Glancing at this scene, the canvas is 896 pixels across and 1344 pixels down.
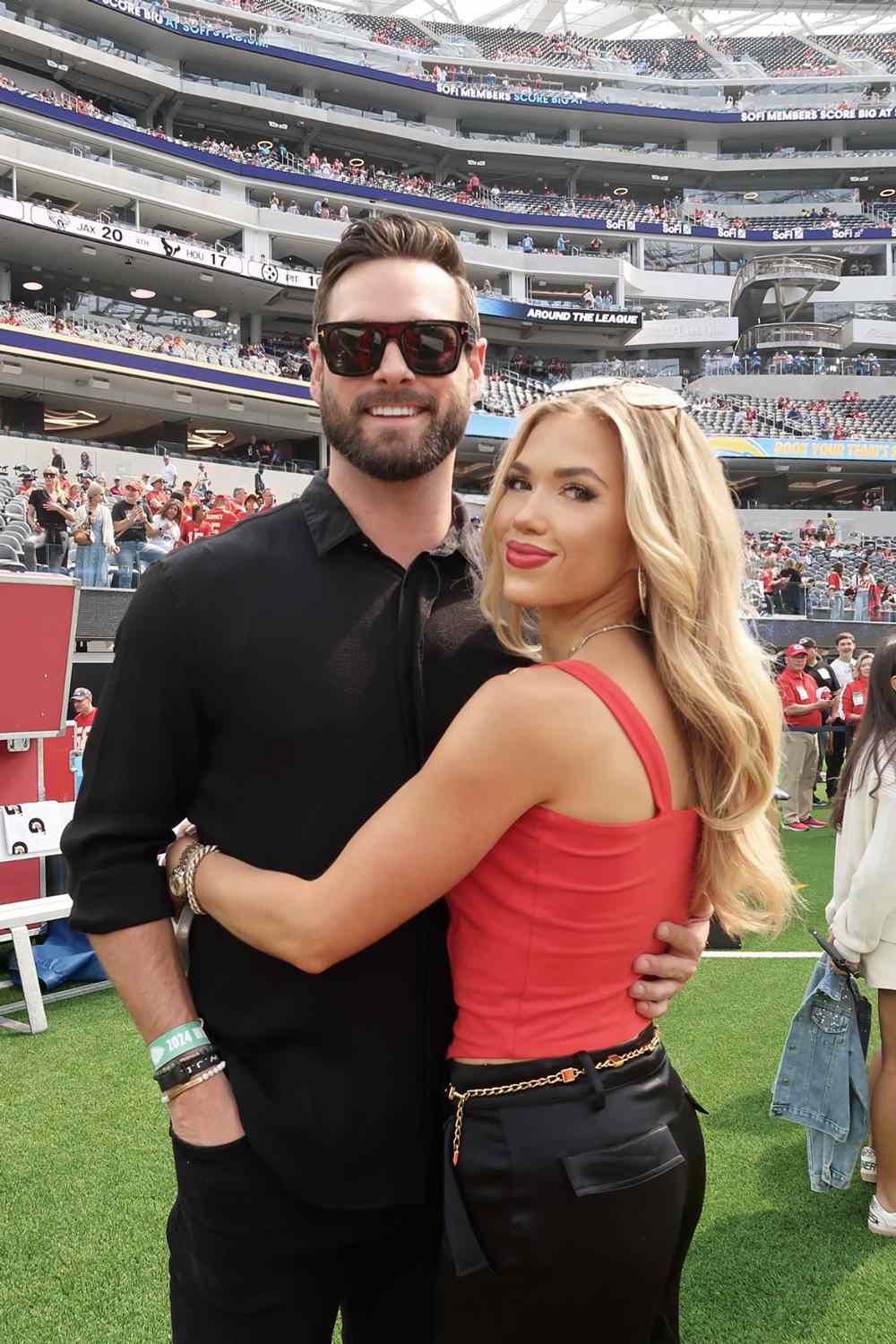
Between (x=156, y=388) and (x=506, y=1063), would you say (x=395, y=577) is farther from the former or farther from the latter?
(x=156, y=388)

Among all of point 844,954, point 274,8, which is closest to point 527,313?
point 274,8

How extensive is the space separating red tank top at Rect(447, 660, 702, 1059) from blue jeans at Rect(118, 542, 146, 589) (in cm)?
1396

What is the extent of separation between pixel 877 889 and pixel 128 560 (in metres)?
13.1

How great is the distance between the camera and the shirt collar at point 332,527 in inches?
62.3

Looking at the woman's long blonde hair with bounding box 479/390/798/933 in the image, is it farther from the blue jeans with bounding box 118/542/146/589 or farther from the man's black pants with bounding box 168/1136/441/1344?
the blue jeans with bounding box 118/542/146/589

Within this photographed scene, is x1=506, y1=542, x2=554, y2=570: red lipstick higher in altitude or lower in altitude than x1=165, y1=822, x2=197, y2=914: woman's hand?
higher

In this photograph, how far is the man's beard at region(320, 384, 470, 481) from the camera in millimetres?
1604

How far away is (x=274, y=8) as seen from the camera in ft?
143

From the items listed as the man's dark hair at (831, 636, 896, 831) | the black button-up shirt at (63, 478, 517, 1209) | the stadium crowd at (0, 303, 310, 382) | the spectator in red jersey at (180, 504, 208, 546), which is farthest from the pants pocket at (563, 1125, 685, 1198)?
the stadium crowd at (0, 303, 310, 382)

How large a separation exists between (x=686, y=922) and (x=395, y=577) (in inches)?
27.0

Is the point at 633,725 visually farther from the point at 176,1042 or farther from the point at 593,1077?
the point at 176,1042

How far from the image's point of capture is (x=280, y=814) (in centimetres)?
148

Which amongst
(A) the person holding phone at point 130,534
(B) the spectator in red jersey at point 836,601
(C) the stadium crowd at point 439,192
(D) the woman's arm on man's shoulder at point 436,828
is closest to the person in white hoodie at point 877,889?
(D) the woman's arm on man's shoulder at point 436,828

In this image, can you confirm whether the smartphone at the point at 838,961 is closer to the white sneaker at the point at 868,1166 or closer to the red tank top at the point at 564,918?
the white sneaker at the point at 868,1166
